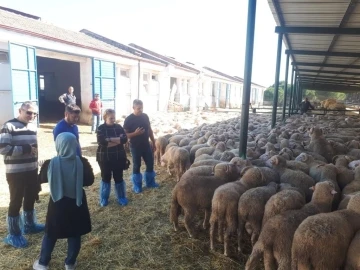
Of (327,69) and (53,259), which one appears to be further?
(327,69)

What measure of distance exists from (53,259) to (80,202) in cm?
115

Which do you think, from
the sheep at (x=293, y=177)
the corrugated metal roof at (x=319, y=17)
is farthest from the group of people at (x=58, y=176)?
the corrugated metal roof at (x=319, y=17)

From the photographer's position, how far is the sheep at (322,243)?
2.82 meters

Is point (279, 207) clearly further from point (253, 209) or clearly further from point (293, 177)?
point (293, 177)

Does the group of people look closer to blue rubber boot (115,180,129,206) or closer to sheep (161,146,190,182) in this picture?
blue rubber boot (115,180,129,206)

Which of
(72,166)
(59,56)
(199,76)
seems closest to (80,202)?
(72,166)

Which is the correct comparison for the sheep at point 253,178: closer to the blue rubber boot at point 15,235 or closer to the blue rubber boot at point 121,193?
the blue rubber boot at point 121,193

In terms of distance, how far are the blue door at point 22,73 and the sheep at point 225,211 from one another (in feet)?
34.3

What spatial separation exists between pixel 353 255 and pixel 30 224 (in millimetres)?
4364

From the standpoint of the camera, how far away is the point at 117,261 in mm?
4020

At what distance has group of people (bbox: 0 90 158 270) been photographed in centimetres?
346

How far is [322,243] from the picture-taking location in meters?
2.83

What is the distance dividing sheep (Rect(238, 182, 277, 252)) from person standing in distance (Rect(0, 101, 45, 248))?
9.92 ft

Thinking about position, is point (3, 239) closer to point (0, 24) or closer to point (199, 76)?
point (0, 24)
